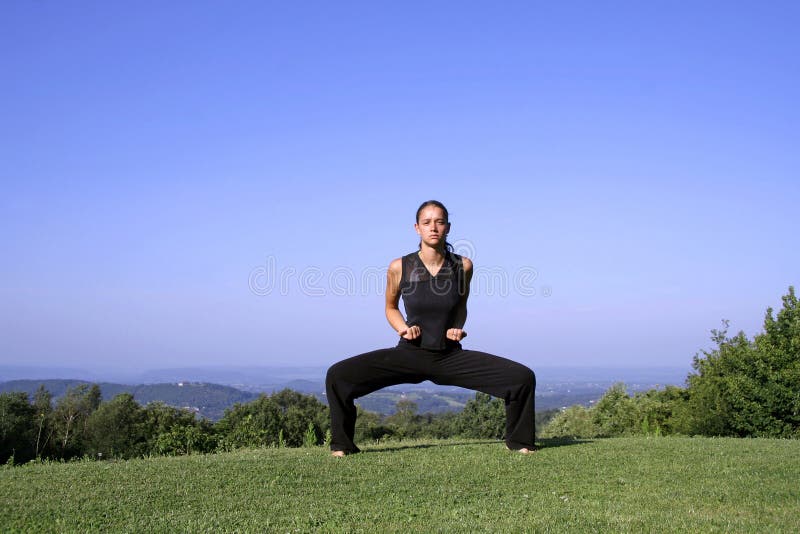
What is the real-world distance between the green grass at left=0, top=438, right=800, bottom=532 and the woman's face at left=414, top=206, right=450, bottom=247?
99.1 inches

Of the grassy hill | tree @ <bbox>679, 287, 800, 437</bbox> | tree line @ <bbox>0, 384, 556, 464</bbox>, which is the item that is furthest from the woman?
the grassy hill

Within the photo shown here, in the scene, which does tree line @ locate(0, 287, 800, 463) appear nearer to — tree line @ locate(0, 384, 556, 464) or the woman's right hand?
tree line @ locate(0, 384, 556, 464)

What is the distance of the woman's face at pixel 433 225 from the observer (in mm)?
8141

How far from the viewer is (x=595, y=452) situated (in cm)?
838

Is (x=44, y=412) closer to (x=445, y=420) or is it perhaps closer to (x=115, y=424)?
(x=115, y=424)

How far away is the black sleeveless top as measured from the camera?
8016 millimetres

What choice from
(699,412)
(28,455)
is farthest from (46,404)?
(699,412)

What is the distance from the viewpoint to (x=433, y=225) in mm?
8141

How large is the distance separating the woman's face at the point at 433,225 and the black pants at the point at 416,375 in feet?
4.05

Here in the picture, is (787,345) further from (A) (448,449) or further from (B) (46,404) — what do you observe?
(B) (46,404)

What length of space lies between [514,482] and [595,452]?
86.4 inches

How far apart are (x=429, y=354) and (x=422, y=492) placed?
6.99ft

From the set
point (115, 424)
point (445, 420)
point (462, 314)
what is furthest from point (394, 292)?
point (445, 420)

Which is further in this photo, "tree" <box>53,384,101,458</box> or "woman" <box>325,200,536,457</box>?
"tree" <box>53,384,101,458</box>
